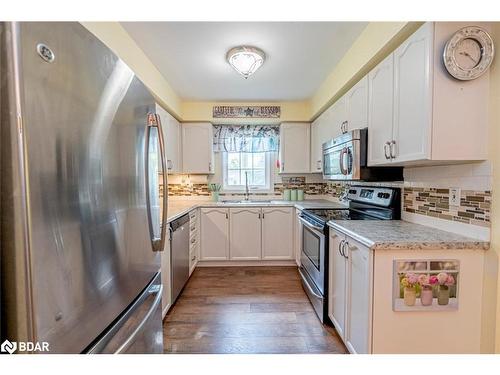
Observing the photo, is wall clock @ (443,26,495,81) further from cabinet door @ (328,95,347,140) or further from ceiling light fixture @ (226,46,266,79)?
ceiling light fixture @ (226,46,266,79)

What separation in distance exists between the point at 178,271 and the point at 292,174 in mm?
2320

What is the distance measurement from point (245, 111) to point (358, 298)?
114 inches

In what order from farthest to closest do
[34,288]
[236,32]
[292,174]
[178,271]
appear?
[292,174] < [178,271] < [236,32] < [34,288]

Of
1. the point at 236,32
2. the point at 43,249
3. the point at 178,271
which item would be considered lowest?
the point at 178,271

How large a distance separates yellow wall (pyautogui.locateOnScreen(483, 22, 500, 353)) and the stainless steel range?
0.75 m

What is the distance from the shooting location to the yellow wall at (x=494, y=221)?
128 cm

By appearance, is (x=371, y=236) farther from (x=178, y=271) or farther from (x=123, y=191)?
(x=178, y=271)

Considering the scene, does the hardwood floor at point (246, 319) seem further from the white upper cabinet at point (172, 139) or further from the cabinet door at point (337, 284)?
the white upper cabinet at point (172, 139)

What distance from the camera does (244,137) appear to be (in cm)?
393

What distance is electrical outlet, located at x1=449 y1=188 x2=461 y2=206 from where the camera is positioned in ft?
4.97

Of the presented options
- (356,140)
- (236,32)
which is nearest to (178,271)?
(356,140)
